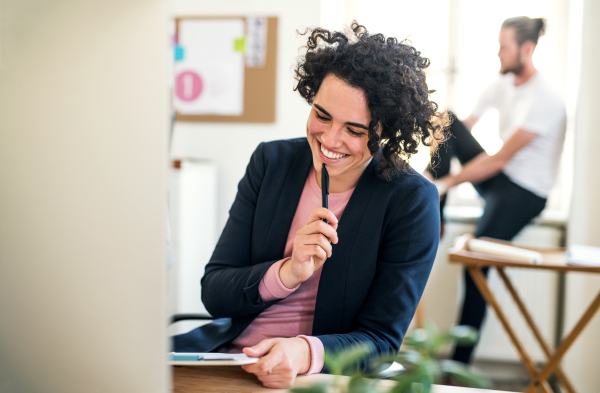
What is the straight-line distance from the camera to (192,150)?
279 centimetres

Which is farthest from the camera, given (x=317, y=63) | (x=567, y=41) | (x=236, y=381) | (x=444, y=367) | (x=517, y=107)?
(x=567, y=41)

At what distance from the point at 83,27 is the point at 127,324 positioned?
0.87 feet

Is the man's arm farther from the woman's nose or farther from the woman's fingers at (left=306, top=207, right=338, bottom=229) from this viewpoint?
the woman's fingers at (left=306, top=207, right=338, bottom=229)

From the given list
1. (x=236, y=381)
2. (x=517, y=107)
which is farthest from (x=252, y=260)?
(x=517, y=107)

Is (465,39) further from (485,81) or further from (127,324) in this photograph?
(127,324)

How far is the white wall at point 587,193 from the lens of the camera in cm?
230

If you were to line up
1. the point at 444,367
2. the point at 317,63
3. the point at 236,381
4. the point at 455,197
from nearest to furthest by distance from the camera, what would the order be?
the point at 444,367
the point at 236,381
the point at 317,63
the point at 455,197

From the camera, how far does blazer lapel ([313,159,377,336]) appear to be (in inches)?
36.9

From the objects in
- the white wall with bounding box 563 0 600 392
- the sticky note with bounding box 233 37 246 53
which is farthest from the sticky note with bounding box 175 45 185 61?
the white wall with bounding box 563 0 600 392

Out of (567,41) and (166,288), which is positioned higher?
(567,41)

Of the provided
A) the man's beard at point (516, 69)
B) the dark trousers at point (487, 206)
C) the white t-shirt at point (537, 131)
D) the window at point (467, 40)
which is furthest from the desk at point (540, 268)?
the window at point (467, 40)

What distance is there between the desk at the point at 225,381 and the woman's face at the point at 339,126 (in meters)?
0.41

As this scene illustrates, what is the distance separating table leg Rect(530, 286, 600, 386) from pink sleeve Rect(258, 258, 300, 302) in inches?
55.0

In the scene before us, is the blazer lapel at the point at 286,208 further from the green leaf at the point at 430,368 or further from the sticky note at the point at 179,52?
the sticky note at the point at 179,52
